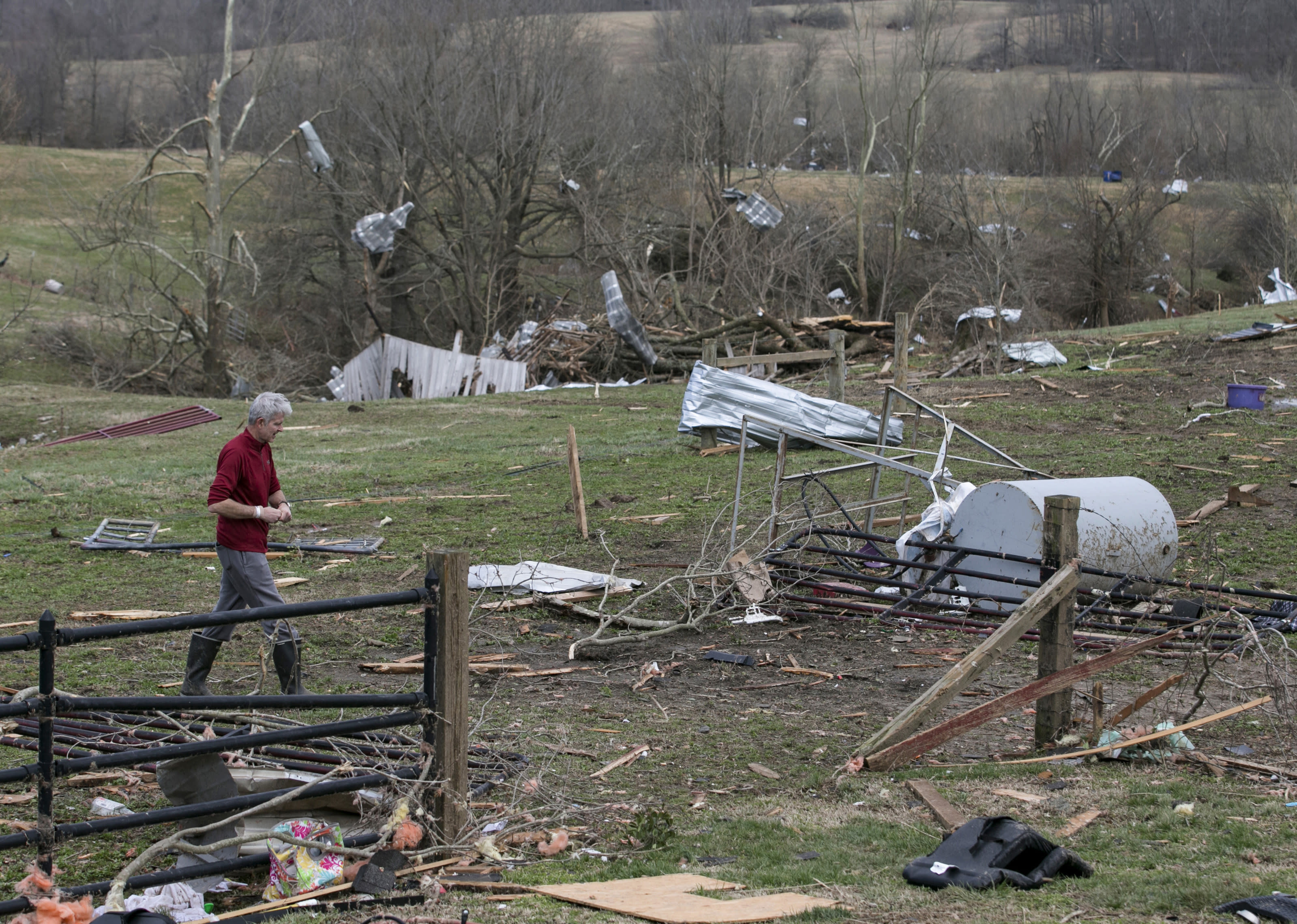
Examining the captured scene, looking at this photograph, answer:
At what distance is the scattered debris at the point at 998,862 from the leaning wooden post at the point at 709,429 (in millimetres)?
11612

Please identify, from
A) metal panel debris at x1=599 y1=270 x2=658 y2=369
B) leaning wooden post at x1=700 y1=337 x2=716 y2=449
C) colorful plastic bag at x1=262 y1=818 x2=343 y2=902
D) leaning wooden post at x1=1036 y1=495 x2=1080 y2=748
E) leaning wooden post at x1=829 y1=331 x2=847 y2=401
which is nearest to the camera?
colorful plastic bag at x1=262 y1=818 x2=343 y2=902

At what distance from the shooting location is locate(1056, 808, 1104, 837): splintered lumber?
14.4 feet

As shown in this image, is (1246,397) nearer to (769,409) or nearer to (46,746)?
(769,409)

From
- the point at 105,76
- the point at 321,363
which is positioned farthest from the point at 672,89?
the point at 105,76

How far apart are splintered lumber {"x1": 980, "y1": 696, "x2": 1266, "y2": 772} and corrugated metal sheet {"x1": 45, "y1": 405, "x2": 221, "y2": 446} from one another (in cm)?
1752

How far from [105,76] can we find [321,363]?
4631 cm

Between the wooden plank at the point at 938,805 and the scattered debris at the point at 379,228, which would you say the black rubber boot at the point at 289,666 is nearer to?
the wooden plank at the point at 938,805

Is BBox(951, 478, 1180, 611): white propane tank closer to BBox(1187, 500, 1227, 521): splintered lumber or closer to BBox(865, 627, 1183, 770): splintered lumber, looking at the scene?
BBox(1187, 500, 1227, 521): splintered lumber

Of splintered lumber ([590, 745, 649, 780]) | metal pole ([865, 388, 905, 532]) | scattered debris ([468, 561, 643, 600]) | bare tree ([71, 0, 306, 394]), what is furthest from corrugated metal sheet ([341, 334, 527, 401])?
splintered lumber ([590, 745, 649, 780])

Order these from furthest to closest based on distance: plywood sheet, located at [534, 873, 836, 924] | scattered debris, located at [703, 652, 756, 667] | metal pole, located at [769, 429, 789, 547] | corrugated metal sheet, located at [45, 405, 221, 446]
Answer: corrugated metal sheet, located at [45, 405, 221, 446]
metal pole, located at [769, 429, 789, 547]
scattered debris, located at [703, 652, 756, 667]
plywood sheet, located at [534, 873, 836, 924]

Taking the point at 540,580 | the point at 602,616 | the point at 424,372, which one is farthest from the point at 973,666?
the point at 424,372

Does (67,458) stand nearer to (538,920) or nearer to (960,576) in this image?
(960,576)

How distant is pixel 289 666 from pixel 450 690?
8.90 feet

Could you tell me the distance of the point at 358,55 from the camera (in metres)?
35.8
